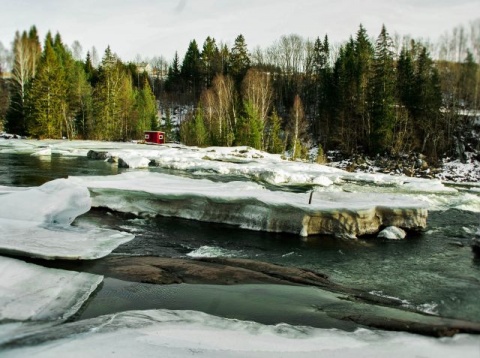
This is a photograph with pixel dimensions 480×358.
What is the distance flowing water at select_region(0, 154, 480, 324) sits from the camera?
20.2 feet

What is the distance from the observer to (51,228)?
9055 mm

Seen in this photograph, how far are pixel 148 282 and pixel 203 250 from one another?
8.02 feet

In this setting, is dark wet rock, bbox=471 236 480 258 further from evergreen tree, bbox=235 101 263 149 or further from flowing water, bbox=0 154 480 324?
evergreen tree, bbox=235 101 263 149

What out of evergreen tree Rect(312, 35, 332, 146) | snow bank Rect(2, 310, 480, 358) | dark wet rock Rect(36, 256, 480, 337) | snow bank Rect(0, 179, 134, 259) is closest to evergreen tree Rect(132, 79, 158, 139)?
evergreen tree Rect(312, 35, 332, 146)

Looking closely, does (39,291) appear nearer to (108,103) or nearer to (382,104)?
(382,104)

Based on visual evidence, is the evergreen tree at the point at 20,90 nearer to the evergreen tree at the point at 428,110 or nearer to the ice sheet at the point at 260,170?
the ice sheet at the point at 260,170

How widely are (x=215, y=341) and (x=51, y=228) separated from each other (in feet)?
19.6

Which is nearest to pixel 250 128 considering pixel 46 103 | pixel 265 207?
pixel 46 103

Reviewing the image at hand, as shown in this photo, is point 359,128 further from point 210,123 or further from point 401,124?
point 210,123

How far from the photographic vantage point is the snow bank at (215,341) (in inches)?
173

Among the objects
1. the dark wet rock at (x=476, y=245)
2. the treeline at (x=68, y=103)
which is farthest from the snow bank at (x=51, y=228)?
the treeline at (x=68, y=103)

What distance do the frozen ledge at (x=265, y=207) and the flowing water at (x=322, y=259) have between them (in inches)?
16.9

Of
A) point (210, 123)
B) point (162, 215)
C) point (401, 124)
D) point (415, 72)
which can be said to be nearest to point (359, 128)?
point (401, 124)

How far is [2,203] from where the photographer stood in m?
9.98
